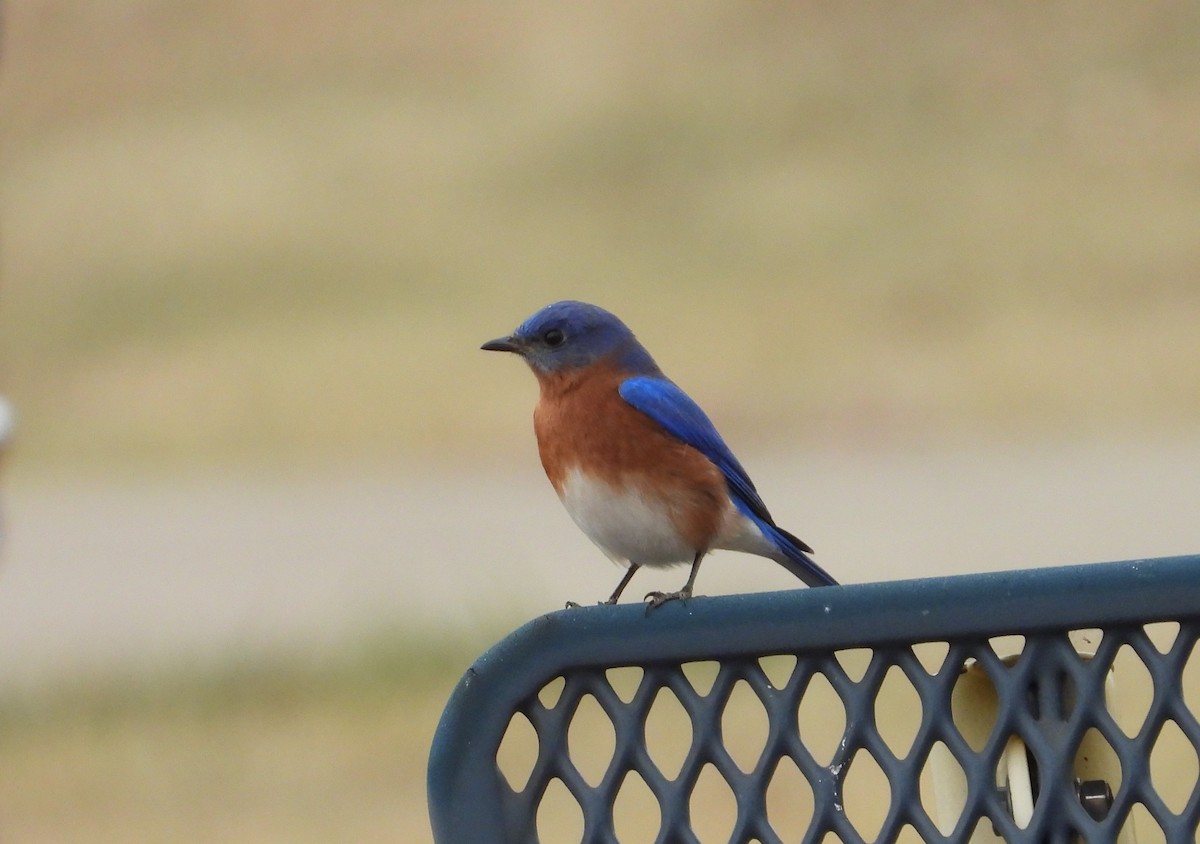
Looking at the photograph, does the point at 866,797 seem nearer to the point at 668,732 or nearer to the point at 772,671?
the point at 668,732

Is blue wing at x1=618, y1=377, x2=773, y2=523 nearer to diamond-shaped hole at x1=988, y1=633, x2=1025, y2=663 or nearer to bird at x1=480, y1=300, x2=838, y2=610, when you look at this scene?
bird at x1=480, y1=300, x2=838, y2=610

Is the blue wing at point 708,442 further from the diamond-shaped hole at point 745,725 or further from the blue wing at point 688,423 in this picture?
the diamond-shaped hole at point 745,725

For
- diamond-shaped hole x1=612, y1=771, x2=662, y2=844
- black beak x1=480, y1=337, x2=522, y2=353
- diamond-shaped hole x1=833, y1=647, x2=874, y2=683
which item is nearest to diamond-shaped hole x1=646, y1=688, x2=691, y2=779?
diamond-shaped hole x1=612, y1=771, x2=662, y2=844

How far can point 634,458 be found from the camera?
1235 millimetres

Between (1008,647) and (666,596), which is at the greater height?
(1008,647)

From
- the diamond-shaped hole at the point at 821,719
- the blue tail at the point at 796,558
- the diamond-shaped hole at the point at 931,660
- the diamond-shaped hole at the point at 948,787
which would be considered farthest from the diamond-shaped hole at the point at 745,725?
the diamond-shaped hole at the point at 948,787

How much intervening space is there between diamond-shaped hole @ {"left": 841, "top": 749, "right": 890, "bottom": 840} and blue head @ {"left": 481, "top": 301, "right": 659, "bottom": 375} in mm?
605

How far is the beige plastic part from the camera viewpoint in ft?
1.91

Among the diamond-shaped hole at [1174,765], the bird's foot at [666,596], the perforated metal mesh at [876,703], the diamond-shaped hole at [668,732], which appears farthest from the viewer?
the diamond-shaped hole at [668,732]

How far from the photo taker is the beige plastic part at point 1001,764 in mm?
582

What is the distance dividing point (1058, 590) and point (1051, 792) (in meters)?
0.07

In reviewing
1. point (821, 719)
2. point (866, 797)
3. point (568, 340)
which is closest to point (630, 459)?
point (568, 340)

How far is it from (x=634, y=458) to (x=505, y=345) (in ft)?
0.53

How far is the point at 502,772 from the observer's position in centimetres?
61
